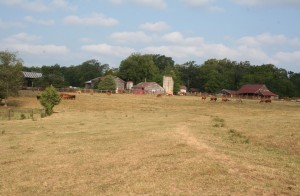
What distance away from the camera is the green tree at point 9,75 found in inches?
2349

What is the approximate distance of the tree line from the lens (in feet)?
415

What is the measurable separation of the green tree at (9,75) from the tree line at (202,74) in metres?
36.9

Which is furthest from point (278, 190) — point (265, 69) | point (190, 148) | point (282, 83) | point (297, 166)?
point (265, 69)

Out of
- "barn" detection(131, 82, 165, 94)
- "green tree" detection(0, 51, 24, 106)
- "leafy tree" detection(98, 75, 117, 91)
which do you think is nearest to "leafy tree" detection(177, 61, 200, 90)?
"barn" detection(131, 82, 165, 94)

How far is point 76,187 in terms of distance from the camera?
11.9m

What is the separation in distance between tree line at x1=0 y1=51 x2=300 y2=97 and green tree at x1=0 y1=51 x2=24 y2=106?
36.9 metres

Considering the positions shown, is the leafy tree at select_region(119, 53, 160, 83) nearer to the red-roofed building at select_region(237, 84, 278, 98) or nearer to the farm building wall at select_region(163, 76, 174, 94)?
the farm building wall at select_region(163, 76, 174, 94)

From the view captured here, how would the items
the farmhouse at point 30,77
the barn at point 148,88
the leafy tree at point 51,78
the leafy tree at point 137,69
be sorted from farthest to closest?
the leafy tree at point 137,69 → the barn at point 148,88 → the farmhouse at point 30,77 → the leafy tree at point 51,78

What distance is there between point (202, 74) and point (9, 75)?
101664 millimetres

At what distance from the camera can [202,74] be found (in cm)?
15212

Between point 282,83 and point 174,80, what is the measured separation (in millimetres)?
37385

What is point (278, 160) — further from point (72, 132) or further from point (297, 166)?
point (72, 132)

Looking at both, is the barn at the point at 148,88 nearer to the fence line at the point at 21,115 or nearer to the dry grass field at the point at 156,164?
the fence line at the point at 21,115

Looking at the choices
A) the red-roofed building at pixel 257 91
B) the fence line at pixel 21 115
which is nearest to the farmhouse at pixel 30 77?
the fence line at pixel 21 115
